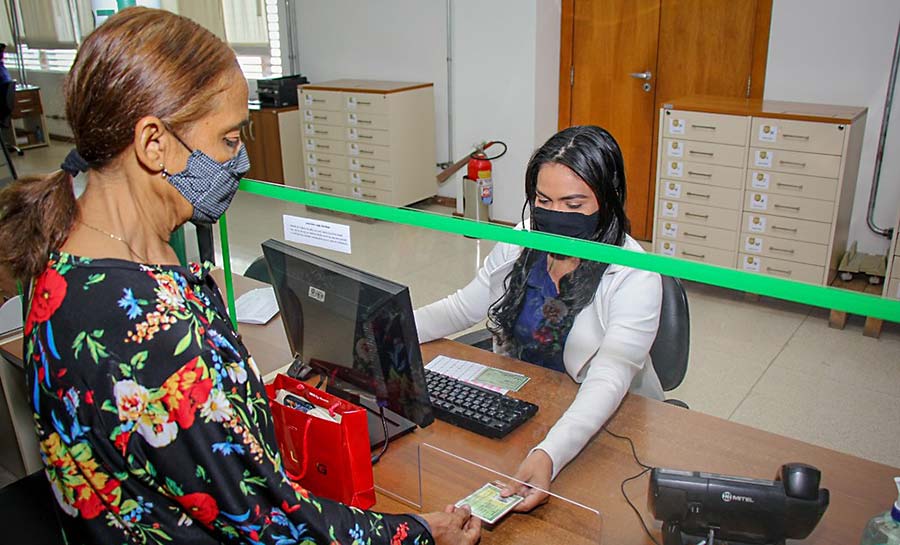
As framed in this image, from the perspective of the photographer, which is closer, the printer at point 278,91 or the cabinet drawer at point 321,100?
the cabinet drawer at point 321,100

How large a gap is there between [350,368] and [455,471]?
289 millimetres

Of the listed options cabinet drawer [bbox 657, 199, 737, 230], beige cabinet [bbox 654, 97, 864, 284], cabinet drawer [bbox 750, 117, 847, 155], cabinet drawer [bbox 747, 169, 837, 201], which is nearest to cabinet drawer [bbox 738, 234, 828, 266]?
beige cabinet [bbox 654, 97, 864, 284]

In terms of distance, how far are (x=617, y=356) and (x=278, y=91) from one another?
4894mm

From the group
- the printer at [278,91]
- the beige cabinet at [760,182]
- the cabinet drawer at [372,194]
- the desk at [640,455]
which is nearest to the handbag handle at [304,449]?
the desk at [640,455]

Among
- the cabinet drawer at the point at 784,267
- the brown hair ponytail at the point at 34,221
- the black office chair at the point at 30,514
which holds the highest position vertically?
the brown hair ponytail at the point at 34,221

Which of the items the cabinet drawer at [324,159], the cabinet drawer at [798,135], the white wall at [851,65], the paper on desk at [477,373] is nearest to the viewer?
the paper on desk at [477,373]

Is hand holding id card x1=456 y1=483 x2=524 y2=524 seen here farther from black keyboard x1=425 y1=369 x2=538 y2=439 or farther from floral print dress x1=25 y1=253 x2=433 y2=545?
floral print dress x1=25 y1=253 x2=433 y2=545

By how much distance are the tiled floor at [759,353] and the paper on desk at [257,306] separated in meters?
0.13

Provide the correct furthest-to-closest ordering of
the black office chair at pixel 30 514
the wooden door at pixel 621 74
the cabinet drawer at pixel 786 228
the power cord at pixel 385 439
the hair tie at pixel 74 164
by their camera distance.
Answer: the wooden door at pixel 621 74 → the cabinet drawer at pixel 786 228 → the black office chair at pixel 30 514 → the power cord at pixel 385 439 → the hair tie at pixel 74 164

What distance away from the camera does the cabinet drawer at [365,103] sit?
518cm

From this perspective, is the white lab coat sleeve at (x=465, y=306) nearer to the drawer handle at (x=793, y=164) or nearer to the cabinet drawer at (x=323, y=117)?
the drawer handle at (x=793, y=164)

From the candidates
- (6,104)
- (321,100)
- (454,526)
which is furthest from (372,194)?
(454,526)

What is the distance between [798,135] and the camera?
3527 mm

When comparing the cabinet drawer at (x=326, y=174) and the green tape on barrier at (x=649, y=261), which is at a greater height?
the green tape on barrier at (x=649, y=261)
